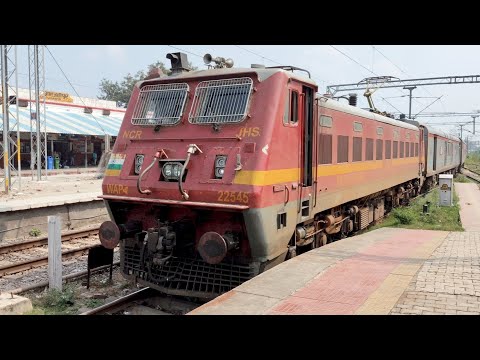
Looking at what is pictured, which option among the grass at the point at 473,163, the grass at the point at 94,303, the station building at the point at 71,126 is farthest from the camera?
the grass at the point at 473,163

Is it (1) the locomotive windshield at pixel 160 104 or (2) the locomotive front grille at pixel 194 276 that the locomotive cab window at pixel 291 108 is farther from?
(2) the locomotive front grille at pixel 194 276

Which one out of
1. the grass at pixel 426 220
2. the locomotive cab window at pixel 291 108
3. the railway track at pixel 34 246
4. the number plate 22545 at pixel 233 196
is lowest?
the railway track at pixel 34 246

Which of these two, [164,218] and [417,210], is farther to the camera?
[417,210]

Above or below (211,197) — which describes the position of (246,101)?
above

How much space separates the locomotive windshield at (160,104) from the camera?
23.8 feet

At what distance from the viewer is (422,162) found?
821 inches

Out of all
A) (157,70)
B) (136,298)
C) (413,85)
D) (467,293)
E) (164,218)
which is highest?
(413,85)

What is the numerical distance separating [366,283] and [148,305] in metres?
3.24

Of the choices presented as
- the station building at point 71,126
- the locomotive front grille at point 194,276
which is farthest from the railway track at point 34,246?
the station building at point 71,126

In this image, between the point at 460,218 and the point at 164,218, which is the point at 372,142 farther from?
the point at 164,218

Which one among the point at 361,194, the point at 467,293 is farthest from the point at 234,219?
the point at 361,194

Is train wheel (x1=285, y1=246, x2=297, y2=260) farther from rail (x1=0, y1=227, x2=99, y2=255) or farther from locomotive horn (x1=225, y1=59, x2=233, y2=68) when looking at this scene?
rail (x1=0, y1=227, x2=99, y2=255)

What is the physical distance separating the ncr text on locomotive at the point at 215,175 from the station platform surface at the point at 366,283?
1.94 feet

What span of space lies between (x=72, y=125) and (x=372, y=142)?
78.6 ft
